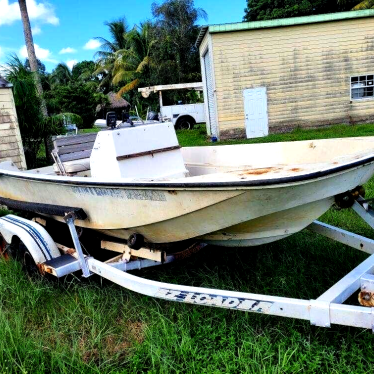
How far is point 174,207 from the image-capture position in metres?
2.90

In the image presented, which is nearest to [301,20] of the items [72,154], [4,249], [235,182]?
[72,154]

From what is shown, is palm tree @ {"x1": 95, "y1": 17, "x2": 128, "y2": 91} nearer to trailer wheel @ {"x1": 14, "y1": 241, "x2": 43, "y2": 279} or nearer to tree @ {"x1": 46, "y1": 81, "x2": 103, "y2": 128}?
tree @ {"x1": 46, "y1": 81, "x2": 103, "y2": 128}

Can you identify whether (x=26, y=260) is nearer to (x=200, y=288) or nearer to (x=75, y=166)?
(x=75, y=166)

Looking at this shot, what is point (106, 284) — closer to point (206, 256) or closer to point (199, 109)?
point (206, 256)

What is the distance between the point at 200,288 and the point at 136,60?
1189 inches

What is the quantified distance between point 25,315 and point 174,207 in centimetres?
160

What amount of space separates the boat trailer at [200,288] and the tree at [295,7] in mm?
27800

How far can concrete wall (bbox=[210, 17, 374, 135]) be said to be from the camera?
47.0ft

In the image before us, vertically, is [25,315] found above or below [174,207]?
below

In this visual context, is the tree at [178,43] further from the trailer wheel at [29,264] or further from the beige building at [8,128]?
the trailer wheel at [29,264]

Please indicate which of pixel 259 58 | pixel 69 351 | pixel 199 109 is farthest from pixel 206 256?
pixel 199 109

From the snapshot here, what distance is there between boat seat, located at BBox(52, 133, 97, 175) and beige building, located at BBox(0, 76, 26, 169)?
12.2ft

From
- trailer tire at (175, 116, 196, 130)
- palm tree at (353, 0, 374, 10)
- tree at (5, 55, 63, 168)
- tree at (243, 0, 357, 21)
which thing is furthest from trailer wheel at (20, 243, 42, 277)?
tree at (243, 0, 357, 21)

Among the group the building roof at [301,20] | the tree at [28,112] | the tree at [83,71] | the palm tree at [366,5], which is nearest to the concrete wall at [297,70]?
the building roof at [301,20]
